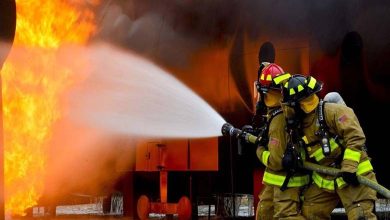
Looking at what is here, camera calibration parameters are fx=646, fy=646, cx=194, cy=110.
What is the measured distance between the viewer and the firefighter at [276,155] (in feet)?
17.0

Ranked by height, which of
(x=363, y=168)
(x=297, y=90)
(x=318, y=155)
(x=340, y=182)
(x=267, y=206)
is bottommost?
(x=267, y=206)

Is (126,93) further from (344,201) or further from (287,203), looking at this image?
(344,201)

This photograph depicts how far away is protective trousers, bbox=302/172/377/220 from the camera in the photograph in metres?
4.86

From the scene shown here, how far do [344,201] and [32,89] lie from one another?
4003 millimetres

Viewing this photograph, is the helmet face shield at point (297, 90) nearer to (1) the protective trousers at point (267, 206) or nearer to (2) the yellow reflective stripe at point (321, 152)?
(2) the yellow reflective stripe at point (321, 152)

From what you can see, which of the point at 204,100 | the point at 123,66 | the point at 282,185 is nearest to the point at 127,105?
the point at 123,66

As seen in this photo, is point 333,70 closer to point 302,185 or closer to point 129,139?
point 302,185

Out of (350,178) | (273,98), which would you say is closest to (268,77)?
(273,98)

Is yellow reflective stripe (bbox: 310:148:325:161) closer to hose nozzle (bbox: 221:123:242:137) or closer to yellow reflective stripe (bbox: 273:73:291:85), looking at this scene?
yellow reflective stripe (bbox: 273:73:291:85)

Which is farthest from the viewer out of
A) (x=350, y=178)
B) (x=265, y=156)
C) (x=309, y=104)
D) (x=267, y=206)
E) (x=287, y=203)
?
(x=267, y=206)

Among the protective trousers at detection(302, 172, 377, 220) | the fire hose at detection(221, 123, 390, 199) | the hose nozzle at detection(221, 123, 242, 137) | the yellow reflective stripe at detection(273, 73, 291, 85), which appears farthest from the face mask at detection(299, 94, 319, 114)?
the hose nozzle at detection(221, 123, 242, 137)

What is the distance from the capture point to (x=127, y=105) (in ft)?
28.7

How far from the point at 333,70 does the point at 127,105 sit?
2.93 metres

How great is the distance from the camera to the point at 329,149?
495 cm
